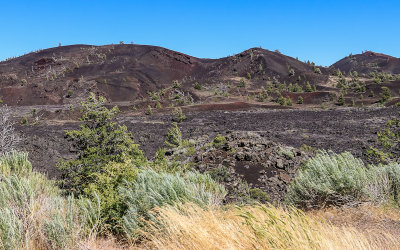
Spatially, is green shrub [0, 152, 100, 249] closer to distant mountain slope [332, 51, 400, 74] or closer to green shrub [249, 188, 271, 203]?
green shrub [249, 188, 271, 203]

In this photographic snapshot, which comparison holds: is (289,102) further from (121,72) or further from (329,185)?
(121,72)

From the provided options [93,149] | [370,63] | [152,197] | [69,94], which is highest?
[370,63]

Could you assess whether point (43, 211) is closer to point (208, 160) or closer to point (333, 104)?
point (208, 160)

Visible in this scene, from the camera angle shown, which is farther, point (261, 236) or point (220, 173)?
point (220, 173)

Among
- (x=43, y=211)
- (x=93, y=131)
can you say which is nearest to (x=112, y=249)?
(x=43, y=211)

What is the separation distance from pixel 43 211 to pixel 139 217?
1.22m

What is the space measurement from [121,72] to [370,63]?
84580 mm

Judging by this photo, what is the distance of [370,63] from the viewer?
94.1 m

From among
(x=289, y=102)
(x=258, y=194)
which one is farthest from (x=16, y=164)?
(x=289, y=102)

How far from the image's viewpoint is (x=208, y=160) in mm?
10109

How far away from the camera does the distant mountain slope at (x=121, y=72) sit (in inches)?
2119

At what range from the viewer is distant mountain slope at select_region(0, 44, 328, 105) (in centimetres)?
5381

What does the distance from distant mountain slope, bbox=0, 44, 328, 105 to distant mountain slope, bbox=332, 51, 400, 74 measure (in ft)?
106

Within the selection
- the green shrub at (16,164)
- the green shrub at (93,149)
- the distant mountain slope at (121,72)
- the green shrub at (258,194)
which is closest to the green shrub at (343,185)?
the green shrub at (258,194)
